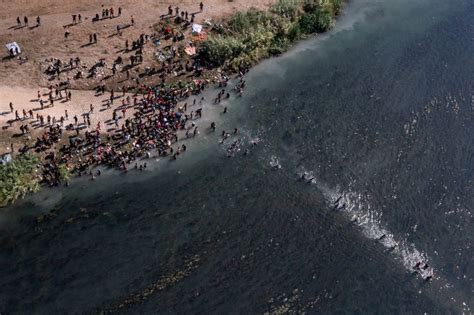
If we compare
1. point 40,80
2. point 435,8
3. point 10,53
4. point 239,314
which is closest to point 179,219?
point 239,314

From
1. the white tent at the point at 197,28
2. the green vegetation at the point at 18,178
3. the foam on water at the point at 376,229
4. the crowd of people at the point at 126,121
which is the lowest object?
the foam on water at the point at 376,229

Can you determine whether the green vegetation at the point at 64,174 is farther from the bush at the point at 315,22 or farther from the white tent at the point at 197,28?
the bush at the point at 315,22

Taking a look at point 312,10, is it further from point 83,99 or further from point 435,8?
point 83,99

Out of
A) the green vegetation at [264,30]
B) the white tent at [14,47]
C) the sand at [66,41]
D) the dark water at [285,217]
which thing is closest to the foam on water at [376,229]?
the dark water at [285,217]

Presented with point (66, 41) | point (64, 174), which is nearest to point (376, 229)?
point (64, 174)

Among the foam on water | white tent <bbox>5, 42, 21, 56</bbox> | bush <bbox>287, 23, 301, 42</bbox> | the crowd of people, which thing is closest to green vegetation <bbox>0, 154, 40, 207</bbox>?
the crowd of people

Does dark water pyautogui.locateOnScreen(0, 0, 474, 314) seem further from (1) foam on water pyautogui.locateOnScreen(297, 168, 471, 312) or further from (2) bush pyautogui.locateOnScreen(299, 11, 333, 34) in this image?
(2) bush pyautogui.locateOnScreen(299, 11, 333, 34)
